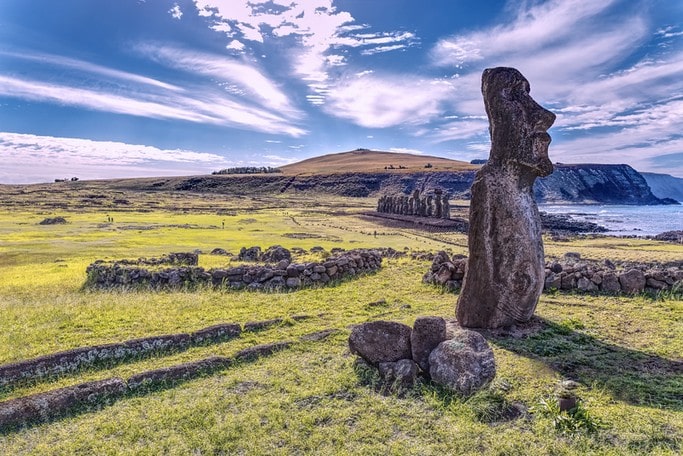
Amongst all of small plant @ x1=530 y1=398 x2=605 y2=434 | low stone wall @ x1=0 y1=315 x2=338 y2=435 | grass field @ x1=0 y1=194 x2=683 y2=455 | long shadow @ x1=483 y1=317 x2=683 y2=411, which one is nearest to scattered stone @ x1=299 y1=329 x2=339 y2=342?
grass field @ x1=0 y1=194 x2=683 y2=455

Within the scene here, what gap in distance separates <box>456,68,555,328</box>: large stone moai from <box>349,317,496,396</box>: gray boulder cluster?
8.08 ft

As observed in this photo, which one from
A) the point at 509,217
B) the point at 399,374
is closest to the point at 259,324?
the point at 399,374

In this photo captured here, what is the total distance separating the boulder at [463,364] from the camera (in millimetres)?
7305

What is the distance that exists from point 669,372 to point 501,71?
742cm

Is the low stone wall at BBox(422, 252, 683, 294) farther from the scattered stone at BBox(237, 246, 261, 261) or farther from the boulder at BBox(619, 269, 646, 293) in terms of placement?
the scattered stone at BBox(237, 246, 261, 261)

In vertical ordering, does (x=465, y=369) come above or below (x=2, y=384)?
above

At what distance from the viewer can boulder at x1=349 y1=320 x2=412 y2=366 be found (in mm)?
8289

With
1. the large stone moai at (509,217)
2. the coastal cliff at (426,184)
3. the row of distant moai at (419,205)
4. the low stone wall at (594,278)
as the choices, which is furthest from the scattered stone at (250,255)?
the coastal cliff at (426,184)

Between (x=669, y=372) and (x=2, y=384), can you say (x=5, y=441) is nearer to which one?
(x=2, y=384)

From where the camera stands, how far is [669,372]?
8211 mm

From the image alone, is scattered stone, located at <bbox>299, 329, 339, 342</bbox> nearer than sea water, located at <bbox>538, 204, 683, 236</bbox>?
Yes

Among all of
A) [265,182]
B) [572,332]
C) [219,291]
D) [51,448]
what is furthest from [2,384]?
[265,182]

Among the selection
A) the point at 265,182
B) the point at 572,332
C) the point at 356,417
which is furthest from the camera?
the point at 265,182

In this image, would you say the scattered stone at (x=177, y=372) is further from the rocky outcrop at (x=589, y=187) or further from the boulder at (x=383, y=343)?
the rocky outcrop at (x=589, y=187)
